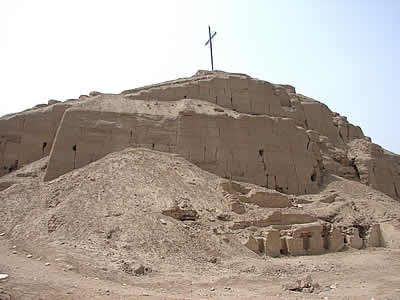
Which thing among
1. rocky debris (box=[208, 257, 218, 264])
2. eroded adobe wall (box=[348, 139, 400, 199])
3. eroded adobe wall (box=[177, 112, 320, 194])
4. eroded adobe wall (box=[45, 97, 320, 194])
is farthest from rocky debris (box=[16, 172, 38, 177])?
eroded adobe wall (box=[348, 139, 400, 199])

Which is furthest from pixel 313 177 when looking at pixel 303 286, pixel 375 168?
pixel 303 286

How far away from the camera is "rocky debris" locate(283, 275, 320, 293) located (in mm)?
10586

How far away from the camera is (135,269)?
35.7 feet

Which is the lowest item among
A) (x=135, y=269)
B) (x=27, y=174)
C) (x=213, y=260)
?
(x=213, y=260)

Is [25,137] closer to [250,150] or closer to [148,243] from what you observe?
[250,150]

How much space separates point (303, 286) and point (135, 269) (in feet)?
15.0

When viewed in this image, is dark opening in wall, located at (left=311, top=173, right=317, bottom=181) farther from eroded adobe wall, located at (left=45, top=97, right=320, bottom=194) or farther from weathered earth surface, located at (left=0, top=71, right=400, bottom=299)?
weathered earth surface, located at (left=0, top=71, right=400, bottom=299)

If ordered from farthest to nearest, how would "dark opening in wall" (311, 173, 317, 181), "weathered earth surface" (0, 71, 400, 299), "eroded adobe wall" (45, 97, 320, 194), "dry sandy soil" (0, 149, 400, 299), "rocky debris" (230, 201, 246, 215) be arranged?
1. "dark opening in wall" (311, 173, 317, 181)
2. "eroded adobe wall" (45, 97, 320, 194)
3. "rocky debris" (230, 201, 246, 215)
4. "weathered earth surface" (0, 71, 400, 299)
5. "dry sandy soil" (0, 149, 400, 299)

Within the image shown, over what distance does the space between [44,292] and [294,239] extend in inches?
420

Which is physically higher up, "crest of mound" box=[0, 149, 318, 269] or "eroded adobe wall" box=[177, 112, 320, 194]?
"eroded adobe wall" box=[177, 112, 320, 194]

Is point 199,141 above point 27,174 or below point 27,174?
above

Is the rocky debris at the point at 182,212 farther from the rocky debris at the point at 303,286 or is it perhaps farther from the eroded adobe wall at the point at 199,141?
the rocky debris at the point at 303,286

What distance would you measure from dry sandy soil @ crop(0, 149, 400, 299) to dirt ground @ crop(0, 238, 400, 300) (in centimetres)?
3

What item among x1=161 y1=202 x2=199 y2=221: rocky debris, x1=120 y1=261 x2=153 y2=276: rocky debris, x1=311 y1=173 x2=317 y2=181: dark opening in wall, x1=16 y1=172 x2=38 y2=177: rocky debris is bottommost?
x1=120 y1=261 x2=153 y2=276: rocky debris
